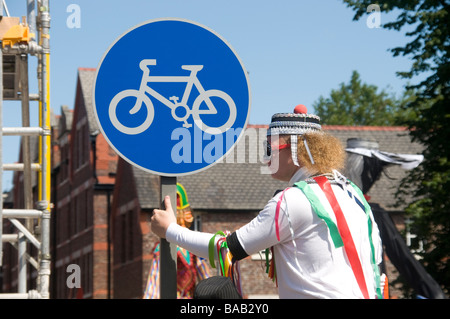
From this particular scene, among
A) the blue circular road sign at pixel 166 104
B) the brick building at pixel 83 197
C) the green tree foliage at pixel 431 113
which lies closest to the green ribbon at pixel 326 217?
the blue circular road sign at pixel 166 104

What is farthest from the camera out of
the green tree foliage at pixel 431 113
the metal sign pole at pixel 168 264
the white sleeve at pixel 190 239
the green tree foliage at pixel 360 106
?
the green tree foliage at pixel 360 106

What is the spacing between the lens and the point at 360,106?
266ft

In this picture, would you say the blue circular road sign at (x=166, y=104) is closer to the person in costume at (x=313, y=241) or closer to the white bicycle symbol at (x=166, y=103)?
the white bicycle symbol at (x=166, y=103)

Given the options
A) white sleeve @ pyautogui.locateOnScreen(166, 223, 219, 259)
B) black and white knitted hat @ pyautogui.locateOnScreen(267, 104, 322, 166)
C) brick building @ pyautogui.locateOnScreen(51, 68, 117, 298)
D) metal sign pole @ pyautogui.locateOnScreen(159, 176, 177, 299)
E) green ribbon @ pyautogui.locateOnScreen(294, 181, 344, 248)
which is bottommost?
brick building @ pyautogui.locateOnScreen(51, 68, 117, 298)

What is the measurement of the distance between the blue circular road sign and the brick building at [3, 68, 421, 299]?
28.2 meters

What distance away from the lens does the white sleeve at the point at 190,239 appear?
4090mm

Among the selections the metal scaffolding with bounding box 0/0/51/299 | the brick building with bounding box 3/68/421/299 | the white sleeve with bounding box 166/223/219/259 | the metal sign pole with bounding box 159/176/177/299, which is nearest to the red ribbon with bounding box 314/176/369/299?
the white sleeve with bounding box 166/223/219/259

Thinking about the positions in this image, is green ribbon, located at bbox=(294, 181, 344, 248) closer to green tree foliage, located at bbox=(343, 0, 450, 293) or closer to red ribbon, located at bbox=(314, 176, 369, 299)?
red ribbon, located at bbox=(314, 176, 369, 299)

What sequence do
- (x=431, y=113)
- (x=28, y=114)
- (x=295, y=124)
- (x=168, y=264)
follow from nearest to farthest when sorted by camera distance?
1. (x=295, y=124)
2. (x=168, y=264)
3. (x=28, y=114)
4. (x=431, y=113)

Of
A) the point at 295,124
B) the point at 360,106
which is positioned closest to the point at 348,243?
the point at 295,124

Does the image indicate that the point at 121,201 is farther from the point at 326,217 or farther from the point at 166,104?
the point at 326,217

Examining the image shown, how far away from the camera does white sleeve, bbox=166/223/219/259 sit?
13.4 ft

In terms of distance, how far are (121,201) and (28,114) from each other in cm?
3254

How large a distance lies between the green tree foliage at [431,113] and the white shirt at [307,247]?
69.9ft
